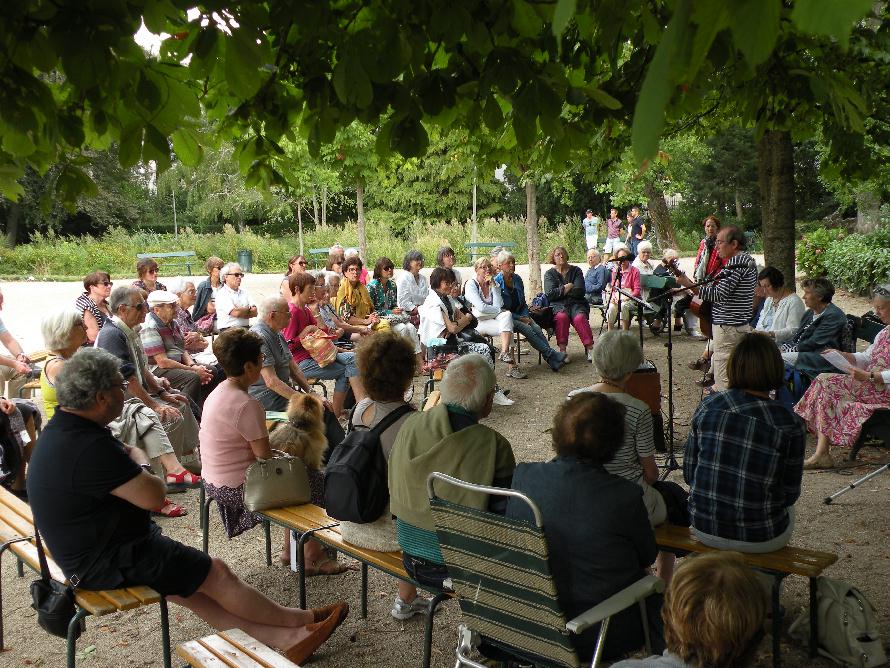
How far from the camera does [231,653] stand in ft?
10.6

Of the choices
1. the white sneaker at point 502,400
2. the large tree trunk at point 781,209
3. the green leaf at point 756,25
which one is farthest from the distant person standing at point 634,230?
the green leaf at point 756,25

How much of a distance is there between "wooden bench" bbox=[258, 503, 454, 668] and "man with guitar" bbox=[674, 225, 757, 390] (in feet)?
16.1

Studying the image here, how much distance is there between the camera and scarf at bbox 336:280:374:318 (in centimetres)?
996

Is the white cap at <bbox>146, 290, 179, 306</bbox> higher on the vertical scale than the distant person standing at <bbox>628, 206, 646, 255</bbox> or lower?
lower

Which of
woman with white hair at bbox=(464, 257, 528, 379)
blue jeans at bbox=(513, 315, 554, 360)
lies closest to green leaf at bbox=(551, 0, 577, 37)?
woman with white hair at bbox=(464, 257, 528, 379)

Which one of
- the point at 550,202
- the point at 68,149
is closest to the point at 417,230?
the point at 550,202

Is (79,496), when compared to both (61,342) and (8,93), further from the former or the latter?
(61,342)

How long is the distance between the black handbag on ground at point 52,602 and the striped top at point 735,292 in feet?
21.2

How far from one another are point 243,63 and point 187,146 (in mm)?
1151

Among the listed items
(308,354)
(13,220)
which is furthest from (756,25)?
(13,220)

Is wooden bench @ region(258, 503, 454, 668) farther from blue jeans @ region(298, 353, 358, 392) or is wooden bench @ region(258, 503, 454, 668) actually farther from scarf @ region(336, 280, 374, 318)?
scarf @ region(336, 280, 374, 318)

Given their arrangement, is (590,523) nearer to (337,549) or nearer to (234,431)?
(337,549)

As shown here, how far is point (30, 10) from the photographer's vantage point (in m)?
2.71

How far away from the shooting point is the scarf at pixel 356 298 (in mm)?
9961
